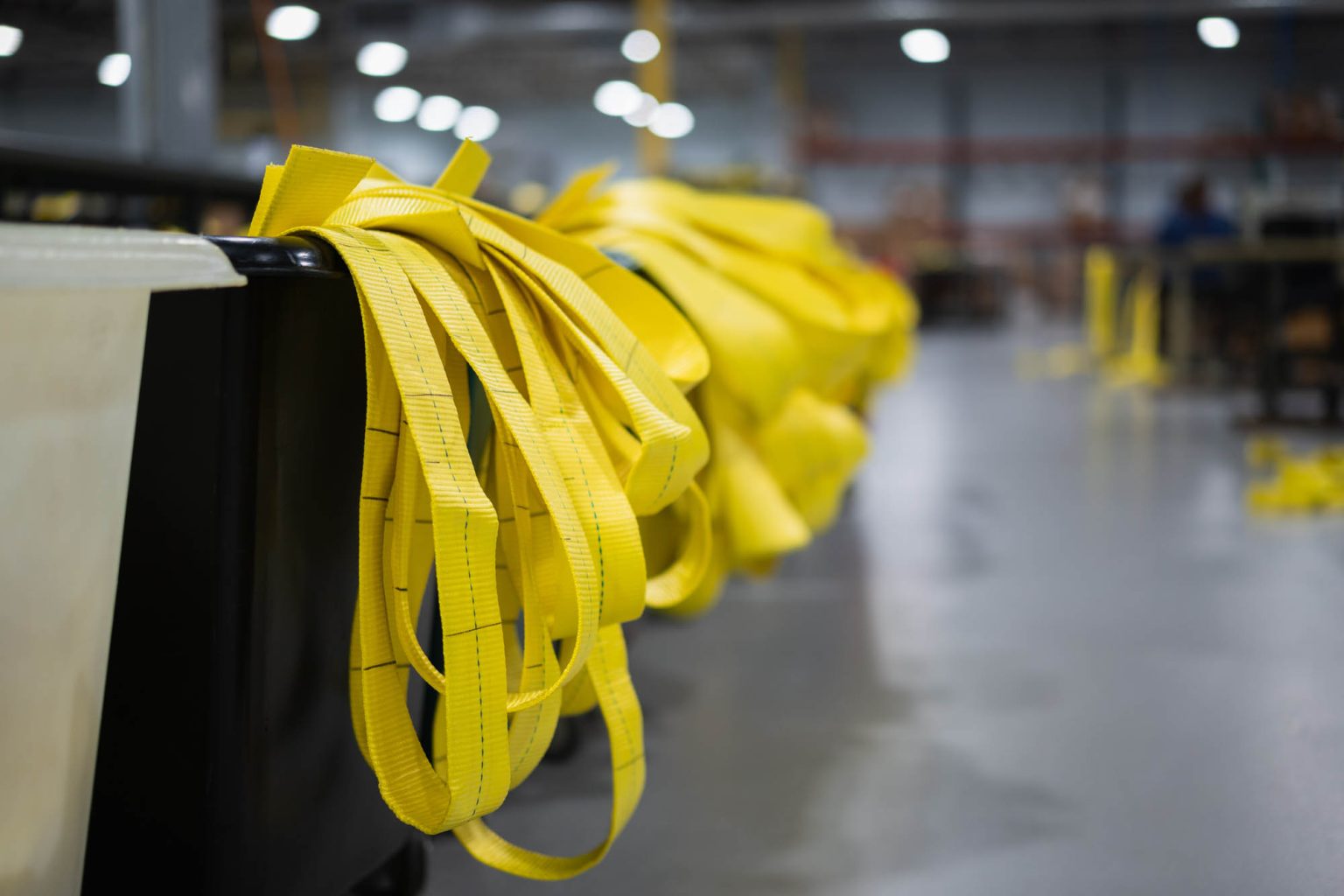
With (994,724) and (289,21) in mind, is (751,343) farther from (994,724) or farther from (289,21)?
(289,21)

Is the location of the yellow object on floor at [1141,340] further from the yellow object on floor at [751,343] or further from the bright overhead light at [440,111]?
the bright overhead light at [440,111]

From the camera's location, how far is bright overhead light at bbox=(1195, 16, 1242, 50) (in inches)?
563

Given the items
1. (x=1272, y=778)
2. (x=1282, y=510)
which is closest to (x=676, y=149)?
(x=1282, y=510)

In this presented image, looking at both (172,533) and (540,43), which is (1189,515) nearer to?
(172,533)

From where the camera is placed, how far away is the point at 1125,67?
16766 mm

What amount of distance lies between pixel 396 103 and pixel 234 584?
59.4ft

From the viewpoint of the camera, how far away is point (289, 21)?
20.6 feet

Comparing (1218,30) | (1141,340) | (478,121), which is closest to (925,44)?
(1218,30)

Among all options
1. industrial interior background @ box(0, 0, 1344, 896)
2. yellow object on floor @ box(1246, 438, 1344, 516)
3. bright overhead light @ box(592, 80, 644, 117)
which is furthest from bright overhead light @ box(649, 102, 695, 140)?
yellow object on floor @ box(1246, 438, 1344, 516)

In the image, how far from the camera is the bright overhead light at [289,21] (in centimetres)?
615

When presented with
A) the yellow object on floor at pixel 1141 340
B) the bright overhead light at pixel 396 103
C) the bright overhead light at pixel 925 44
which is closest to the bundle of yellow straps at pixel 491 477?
the yellow object on floor at pixel 1141 340

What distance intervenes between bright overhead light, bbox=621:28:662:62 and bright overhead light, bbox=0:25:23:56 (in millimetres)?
7308

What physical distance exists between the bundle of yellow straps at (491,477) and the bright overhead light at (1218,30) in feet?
51.6

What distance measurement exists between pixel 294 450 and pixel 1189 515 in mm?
2459
